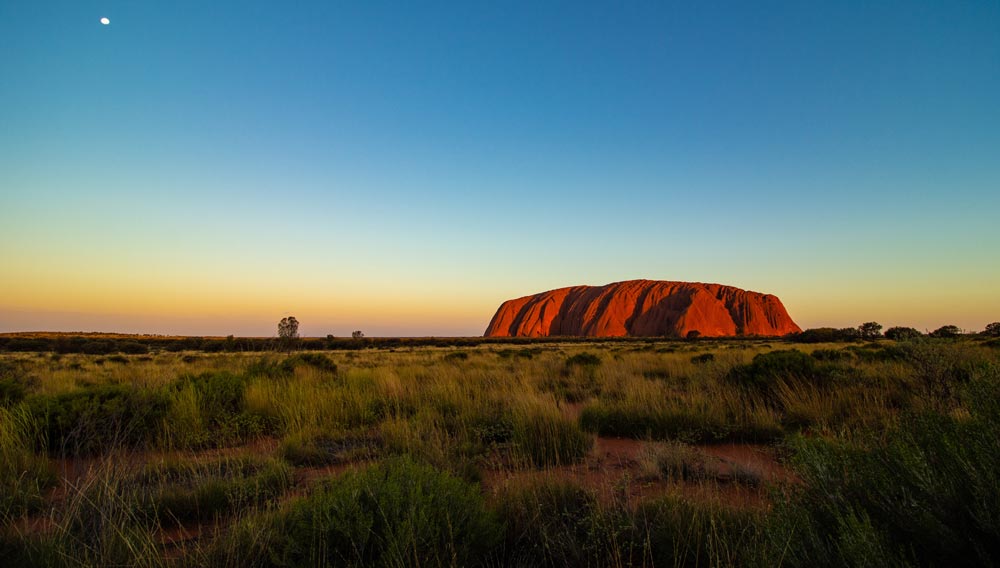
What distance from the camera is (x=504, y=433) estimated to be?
616cm

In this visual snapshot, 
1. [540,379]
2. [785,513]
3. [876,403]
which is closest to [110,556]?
[785,513]

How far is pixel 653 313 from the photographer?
83875 mm

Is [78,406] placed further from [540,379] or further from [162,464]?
[540,379]

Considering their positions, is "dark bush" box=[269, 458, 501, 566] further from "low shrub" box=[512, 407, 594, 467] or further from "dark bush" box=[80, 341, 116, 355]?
"dark bush" box=[80, 341, 116, 355]

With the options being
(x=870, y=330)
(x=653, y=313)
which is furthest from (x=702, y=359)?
(x=653, y=313)

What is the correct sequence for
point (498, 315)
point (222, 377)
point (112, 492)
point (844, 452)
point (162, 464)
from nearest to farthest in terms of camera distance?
point (844, 452)
point (112, 492)
point (162, 464)
point (222, 377)
point (498, 315)

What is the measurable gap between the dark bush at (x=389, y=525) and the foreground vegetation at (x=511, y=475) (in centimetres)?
2

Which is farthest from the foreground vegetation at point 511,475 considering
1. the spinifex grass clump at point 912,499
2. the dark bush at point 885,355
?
the dark bush at point 885,355

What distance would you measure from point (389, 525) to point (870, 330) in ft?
174

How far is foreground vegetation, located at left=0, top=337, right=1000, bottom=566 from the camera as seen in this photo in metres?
1.96

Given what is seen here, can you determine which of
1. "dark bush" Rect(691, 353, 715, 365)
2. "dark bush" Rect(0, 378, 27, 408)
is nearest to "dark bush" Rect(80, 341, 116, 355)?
"dark bush" Rect(0, 378, 27, 408)

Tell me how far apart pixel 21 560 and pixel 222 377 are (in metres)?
6.48

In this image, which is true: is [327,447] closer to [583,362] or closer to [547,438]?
[547,438]

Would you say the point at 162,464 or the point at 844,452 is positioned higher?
the point at 844,452
